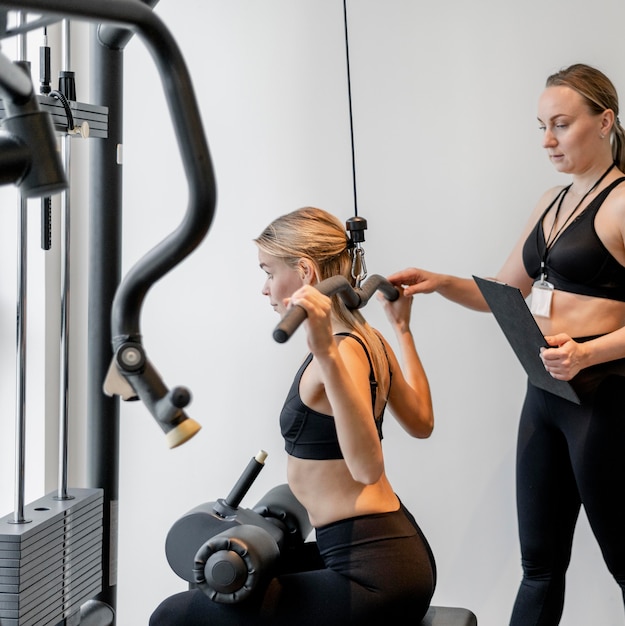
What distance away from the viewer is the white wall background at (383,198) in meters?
2.69

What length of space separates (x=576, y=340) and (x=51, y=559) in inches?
50.2

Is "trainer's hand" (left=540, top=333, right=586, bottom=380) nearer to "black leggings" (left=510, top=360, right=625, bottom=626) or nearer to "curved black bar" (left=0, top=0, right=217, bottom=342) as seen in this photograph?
"black leggings" (left=510, top=360, right=625, bottom=626)

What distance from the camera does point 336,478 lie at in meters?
1.79

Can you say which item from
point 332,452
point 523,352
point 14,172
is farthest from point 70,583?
point 14,172

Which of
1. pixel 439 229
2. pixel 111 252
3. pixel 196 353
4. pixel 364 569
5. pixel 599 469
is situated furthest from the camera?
pixel 196 353

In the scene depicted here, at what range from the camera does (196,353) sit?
295cm

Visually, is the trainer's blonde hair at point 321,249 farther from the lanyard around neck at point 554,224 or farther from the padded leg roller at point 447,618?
the lanyard around neck at point 554,224

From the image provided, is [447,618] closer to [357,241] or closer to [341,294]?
[341,294]

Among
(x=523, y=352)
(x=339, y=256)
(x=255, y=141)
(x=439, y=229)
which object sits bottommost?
(x=523, y=352)

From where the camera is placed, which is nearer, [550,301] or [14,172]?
[14,172]

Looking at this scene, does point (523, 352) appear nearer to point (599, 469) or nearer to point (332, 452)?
point (599, 469)

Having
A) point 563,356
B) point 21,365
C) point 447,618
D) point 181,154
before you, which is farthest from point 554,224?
point 181,154

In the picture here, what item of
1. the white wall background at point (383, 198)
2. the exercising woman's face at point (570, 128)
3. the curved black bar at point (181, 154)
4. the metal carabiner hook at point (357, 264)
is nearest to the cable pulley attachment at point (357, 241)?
the metal carabiner hook at point (357, 264)

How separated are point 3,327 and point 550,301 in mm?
1642
